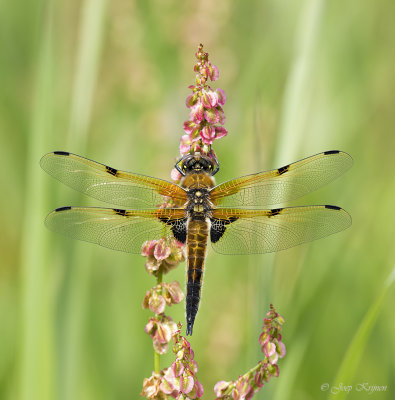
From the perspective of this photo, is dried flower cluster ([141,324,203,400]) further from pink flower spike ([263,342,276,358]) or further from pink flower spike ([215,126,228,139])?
pink flower spike ([215,126,228,139])

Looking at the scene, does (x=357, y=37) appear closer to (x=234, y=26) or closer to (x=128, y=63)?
(x=234, y=26)

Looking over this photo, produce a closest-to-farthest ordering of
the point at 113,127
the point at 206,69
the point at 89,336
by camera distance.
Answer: the point at 206,69
the point at 89,336
the point at 113,127

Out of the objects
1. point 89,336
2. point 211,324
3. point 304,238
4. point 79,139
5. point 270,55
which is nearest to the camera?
point 304,238

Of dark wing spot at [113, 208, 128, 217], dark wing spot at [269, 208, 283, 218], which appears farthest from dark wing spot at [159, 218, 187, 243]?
dark wing spot at [269, 208, 283, 218]

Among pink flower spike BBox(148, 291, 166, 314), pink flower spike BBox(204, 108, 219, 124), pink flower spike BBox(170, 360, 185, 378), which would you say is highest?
pink flower spike BBox(204, 108, 219, 124)

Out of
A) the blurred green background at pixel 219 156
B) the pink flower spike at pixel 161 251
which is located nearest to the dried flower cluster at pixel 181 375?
the pink flower spike at pixel 161 251

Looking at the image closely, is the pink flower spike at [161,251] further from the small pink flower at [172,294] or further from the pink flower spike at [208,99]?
the pink flower spike at [208,99]


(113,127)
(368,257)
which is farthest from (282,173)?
(113,127)
